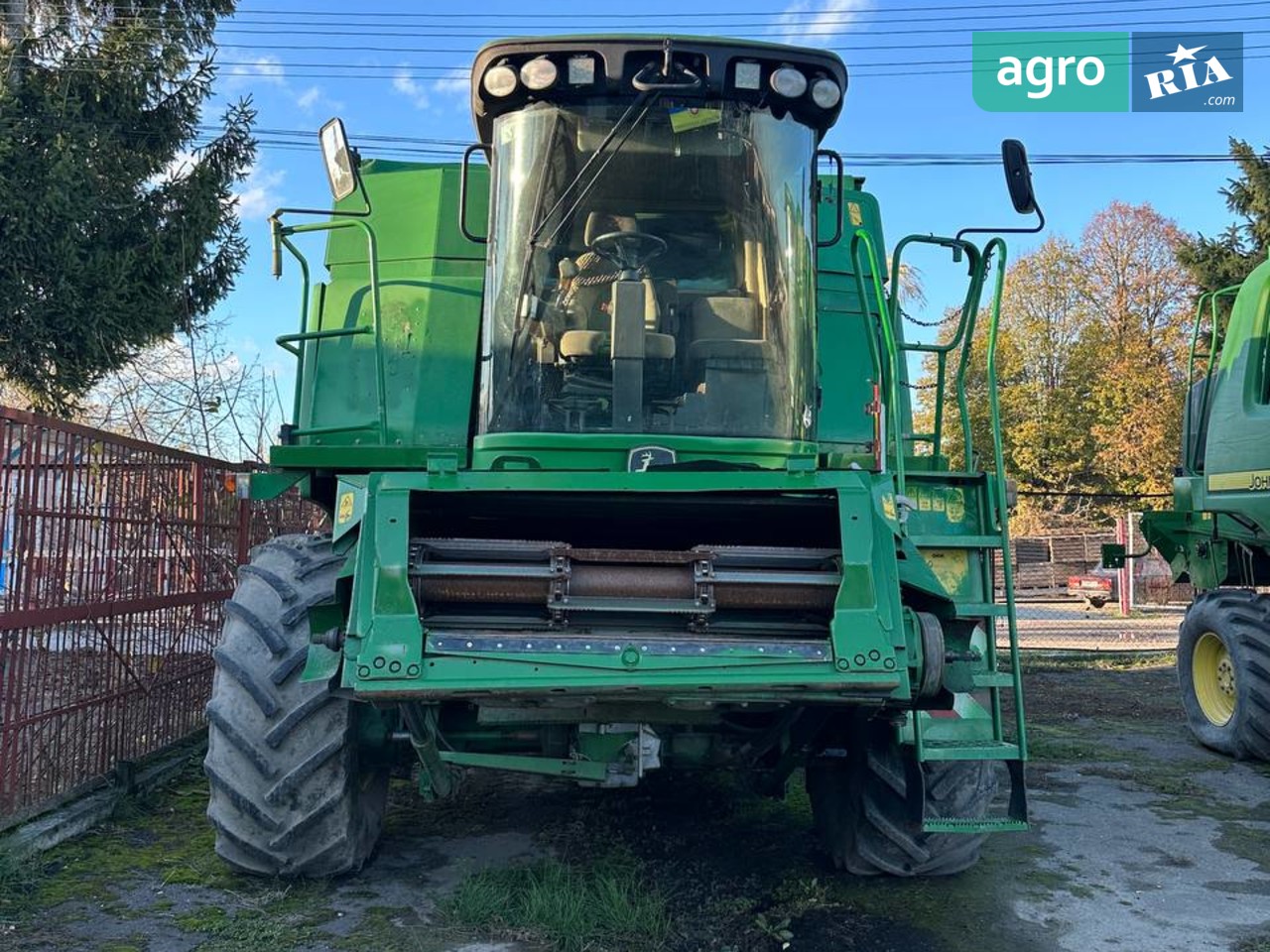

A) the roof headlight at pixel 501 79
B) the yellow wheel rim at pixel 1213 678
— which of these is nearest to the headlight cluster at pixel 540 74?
the roof headlight at pixel 501 79

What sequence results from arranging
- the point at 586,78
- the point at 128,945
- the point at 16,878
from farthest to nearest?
the point at 16,878 < the point at 586,78 < the point at 128,945

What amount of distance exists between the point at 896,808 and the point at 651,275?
2333 mm

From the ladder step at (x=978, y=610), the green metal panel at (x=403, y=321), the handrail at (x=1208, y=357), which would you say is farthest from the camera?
the handrail at (x=1208, y=357)

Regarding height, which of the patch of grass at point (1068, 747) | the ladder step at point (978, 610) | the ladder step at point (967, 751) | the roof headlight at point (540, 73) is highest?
the roof headlight at point (540, 73)

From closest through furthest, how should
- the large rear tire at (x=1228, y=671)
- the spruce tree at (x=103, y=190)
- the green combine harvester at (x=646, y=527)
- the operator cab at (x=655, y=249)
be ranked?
the green combine harvester at (x=646, y=527) < the operator cab at (x=655, y=249) < the large rear tire at (x=1228, y=671) < the spruce tree at (x=103, y=190)

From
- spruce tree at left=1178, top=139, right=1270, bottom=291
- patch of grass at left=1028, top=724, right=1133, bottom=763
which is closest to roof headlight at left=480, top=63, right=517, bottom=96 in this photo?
patch of grass at left=1028, top=724, right=1133, bottom=763

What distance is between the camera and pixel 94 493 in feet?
18.3

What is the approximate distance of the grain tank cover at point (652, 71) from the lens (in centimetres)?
405

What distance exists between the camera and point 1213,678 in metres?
7.90

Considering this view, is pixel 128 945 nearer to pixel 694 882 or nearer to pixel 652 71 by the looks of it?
pixel 694 882

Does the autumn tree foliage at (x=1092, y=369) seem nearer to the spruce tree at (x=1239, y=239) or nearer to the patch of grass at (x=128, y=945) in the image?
the spruce tree at (x=1239, y=239)

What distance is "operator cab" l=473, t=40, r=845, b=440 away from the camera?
4.17 metres

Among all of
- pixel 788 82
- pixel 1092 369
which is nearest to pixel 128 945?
pixel 788 82

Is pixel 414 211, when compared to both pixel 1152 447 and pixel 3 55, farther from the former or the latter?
pixel 1152 447
